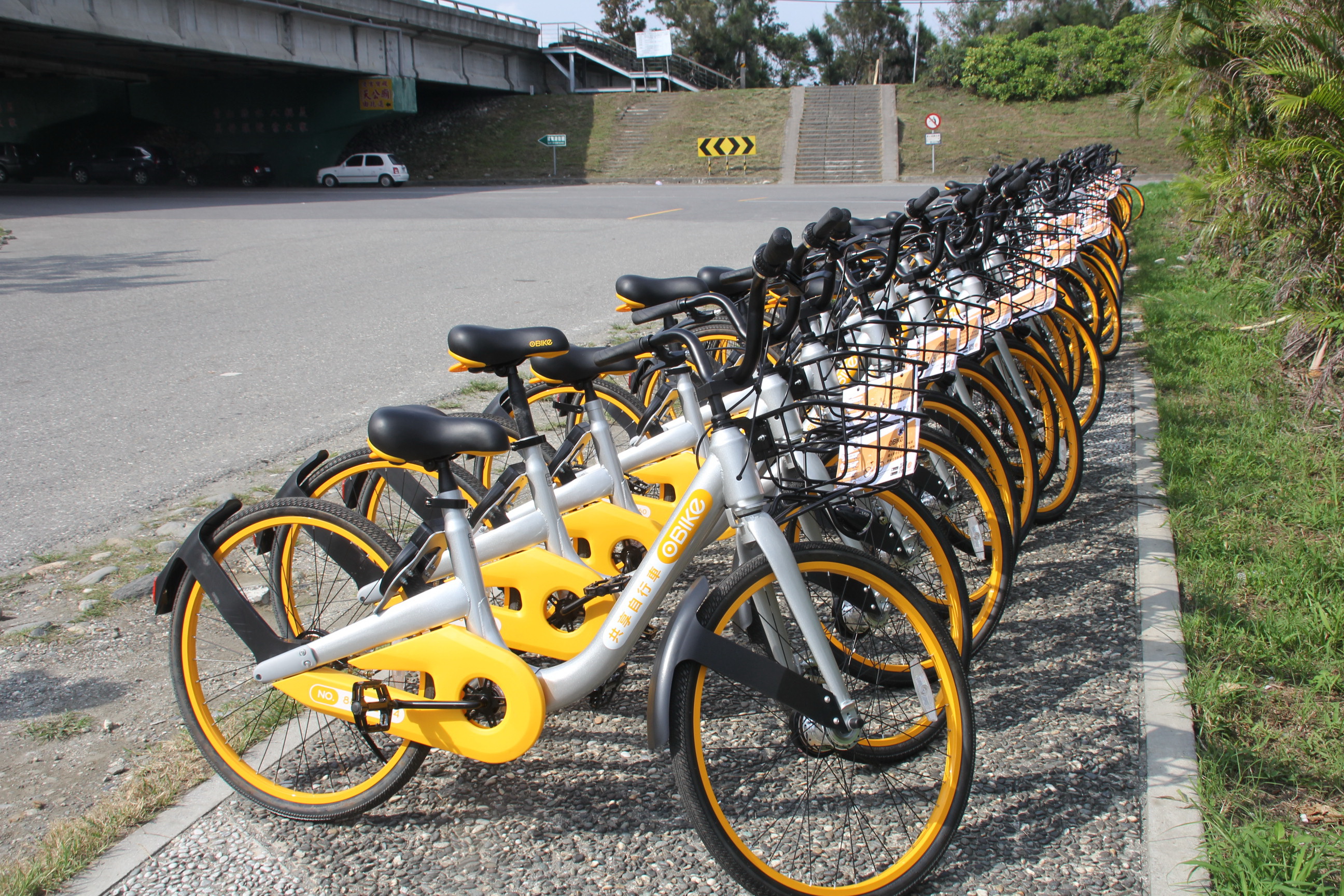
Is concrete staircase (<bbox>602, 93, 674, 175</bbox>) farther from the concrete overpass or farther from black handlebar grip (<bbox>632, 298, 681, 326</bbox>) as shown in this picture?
black handlebar grip (<bbox>632, 298, 681, 326</bbox>)

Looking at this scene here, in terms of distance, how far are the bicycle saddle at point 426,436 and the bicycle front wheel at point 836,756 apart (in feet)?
2.17

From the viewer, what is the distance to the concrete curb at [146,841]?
2270mm

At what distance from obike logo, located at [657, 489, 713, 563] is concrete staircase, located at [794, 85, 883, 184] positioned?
3291cm

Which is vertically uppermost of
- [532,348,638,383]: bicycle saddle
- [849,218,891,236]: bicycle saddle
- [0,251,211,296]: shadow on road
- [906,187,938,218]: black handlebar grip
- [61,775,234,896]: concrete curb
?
[906,187,938,218]: black handlebar grip

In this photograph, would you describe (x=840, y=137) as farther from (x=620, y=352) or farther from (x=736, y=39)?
(x=620, y=352)

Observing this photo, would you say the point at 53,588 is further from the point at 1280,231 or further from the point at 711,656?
the point at 1280,231

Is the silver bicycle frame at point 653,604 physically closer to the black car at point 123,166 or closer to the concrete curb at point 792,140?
the concrete curb at point 792,140

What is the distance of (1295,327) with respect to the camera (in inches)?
235

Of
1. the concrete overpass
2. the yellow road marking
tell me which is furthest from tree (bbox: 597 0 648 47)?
the yellow road marking

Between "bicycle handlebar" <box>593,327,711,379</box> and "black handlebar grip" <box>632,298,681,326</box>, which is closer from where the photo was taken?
"bicycle handlebar" <box>593,327,711,379</box>

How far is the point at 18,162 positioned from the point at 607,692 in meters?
42.7

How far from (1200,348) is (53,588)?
683 centimetres

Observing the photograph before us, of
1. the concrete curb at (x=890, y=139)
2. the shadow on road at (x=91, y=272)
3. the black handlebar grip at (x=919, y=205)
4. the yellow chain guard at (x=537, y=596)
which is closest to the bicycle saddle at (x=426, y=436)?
the yellow chain guard at (x=537, y=596)

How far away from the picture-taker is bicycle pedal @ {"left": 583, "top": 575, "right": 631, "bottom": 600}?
273 cm
